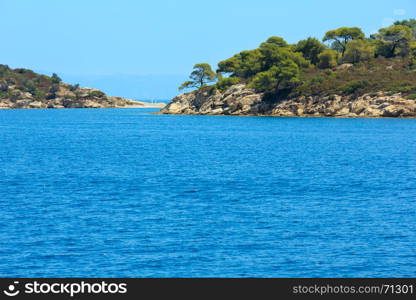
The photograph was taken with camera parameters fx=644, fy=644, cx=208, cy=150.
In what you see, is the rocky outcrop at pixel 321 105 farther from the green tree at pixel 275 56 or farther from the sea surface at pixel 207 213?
the sea surface at pixel 207 213

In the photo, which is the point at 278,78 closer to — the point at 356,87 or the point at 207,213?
the point at 356,87

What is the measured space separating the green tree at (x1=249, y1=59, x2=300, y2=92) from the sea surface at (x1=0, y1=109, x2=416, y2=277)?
96.1 m

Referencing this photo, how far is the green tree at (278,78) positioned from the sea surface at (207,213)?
315 ft

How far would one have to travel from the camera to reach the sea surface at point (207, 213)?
30.9 metres

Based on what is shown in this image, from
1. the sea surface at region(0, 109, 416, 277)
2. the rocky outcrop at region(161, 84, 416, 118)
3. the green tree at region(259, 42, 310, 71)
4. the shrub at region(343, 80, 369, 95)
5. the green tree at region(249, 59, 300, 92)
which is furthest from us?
the green tree at region(259, 42, 310, 71)

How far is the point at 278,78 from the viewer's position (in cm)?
18288

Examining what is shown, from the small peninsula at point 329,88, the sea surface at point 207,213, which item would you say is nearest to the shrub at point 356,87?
the small peninsula at point 329,88

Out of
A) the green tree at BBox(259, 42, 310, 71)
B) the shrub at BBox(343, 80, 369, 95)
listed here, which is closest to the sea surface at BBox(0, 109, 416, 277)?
the shrub at BBox(343, 80, 369, 95)

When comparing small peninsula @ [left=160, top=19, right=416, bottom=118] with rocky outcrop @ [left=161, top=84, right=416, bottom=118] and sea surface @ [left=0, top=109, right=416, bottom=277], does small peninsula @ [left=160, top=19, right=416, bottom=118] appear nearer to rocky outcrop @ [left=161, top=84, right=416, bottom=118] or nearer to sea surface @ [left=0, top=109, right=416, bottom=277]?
rocky outcrop @ [left=161, top=84, right=416, bottom=118]

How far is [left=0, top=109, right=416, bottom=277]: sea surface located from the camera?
3092 centimetres

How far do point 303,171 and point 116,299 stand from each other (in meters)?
46.1

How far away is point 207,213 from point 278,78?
144 m

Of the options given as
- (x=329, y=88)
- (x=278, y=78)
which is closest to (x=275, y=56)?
(x=278, y=78)

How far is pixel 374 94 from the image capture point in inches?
6457
